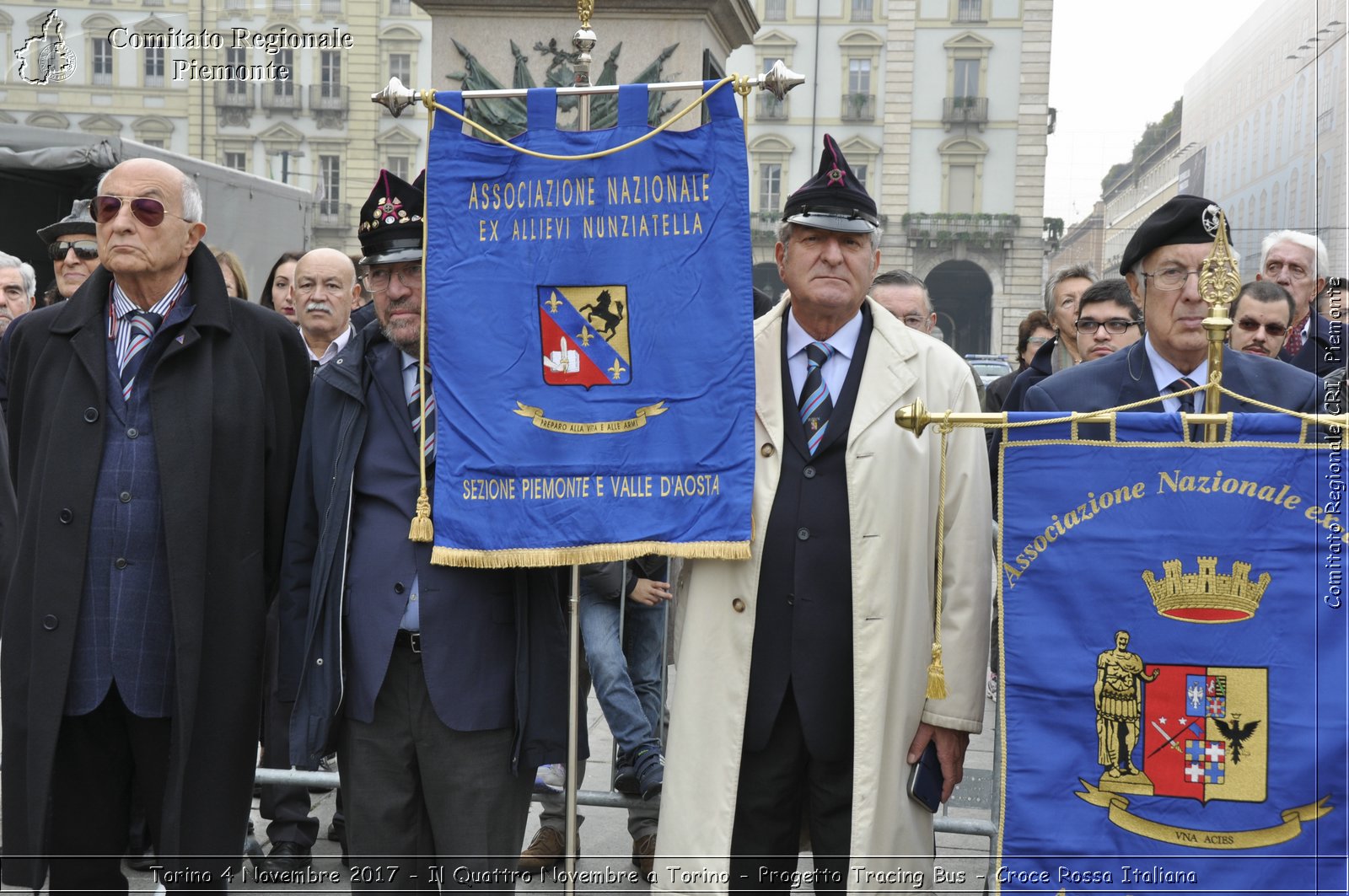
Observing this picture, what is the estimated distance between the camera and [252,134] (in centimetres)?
5497

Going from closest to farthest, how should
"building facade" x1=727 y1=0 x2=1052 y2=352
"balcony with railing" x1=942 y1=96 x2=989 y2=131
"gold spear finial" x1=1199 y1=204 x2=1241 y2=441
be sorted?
1. "gold spear finial" x1=1199 y1=204 x2=1241 y2=441
2. "balcony with railing" x1=942 y1=96 x2=989 y2=131
3. "building facade" x1=727 y1=0 x2=1052 y2=352

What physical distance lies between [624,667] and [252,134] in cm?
5484

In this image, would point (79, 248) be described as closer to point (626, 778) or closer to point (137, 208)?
point (137, 208)

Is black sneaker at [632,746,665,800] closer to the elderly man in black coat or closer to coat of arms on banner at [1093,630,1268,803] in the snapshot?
the elderly man in black coat

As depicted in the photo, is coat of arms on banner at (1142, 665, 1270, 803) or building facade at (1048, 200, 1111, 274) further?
building facade at (1048, 200, 1111, 274)

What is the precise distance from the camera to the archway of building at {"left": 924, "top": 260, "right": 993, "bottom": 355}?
60094 millimetres

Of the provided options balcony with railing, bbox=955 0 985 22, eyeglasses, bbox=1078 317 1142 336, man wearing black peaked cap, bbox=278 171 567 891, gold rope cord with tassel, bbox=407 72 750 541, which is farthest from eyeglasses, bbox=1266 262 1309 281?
balcony with railing, bbox=955 0 985 22

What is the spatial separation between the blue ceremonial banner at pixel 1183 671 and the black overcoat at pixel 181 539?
204cm

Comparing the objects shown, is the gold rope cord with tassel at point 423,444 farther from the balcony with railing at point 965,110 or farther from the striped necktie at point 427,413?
the balcony with railing at point 965,110

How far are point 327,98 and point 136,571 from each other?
183 feet

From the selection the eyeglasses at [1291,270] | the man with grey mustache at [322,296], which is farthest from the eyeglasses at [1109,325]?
the man with grey mustache at [322,296]

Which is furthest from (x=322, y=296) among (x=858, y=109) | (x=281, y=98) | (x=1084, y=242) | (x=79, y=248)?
(x=858, y=109)

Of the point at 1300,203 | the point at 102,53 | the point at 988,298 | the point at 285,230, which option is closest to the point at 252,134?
the point at 102,53

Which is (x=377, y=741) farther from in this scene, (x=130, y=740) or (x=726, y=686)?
(x=726, y=686)
